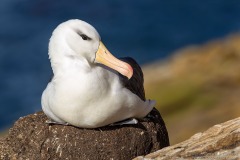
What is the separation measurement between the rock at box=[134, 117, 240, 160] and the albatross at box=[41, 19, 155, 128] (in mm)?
753

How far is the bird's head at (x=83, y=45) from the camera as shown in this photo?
998 cm

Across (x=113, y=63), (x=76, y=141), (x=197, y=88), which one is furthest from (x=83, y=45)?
(x=197, y=88)

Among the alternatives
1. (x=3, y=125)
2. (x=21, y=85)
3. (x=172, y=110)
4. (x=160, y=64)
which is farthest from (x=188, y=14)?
(x=172, y=110)

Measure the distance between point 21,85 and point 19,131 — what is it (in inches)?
1278

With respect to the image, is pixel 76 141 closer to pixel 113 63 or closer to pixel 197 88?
pixel 113 63

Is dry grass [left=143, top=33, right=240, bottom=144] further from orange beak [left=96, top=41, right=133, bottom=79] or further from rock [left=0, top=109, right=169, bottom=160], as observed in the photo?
orange beak [left=96, top=41, right=133, bottom=79]

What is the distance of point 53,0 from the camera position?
57.6 m

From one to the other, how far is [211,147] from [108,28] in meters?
43.7

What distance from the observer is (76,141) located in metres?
10.3

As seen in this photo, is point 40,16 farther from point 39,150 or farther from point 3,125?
point 39,150

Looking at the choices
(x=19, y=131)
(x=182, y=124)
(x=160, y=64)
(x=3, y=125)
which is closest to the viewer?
(x=19, y=131)

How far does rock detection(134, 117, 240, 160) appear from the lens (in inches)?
360

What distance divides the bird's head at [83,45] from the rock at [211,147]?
3.46 feet

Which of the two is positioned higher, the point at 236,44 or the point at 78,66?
the point at 236,44
